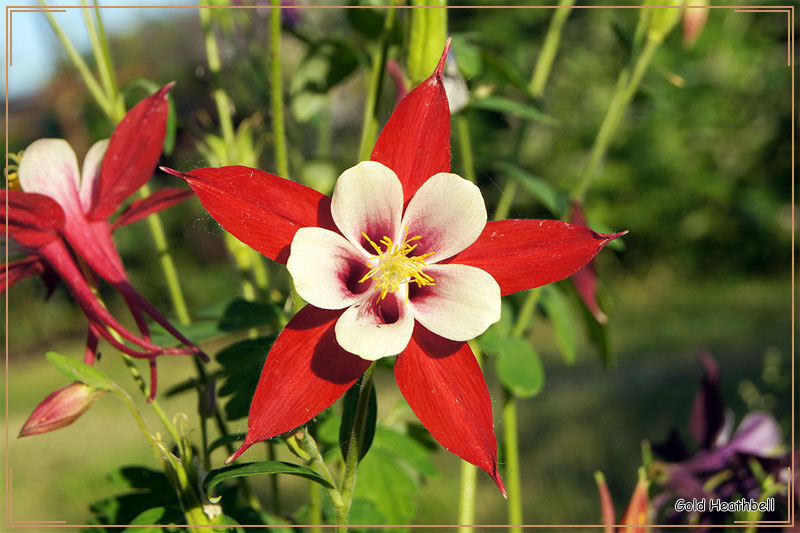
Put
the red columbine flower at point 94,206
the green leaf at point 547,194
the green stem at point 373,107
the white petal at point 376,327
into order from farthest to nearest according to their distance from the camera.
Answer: the green leaf at point 547,194 → the green stem at point 373,107 → the red columbine flower at point 94,206 → the white petal at point 376,327

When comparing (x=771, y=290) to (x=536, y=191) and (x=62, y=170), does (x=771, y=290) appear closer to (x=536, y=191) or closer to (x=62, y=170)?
(x=536, y=191)

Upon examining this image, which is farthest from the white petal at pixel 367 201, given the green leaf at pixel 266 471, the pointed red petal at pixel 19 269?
the pointed red petal at pixel 19 269

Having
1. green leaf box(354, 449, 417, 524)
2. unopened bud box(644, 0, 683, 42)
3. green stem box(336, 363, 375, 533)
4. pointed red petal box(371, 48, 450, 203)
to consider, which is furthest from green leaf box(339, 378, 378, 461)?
unopened bud box(644, 0, 683, 42)

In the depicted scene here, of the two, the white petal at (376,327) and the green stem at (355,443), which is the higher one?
the white petal at (376,327)

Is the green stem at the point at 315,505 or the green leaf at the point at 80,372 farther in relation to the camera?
the green stem at the point at 315,505

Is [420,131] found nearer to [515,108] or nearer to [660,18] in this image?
[515,108]

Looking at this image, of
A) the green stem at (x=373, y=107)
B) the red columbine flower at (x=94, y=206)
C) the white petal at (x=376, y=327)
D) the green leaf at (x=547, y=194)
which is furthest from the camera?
the green leaf at (x=547, y=194)

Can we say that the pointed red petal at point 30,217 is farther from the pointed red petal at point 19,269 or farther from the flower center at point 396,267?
the flower center at point 396,267

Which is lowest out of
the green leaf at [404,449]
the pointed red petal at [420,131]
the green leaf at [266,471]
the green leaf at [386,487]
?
the green leaf at [386,487]
